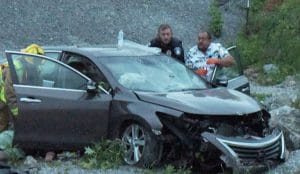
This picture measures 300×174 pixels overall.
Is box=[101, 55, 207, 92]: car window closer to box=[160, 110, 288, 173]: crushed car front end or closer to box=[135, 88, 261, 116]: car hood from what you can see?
box=[135, 88, 261, 116]: car hood

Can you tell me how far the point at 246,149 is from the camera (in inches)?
299

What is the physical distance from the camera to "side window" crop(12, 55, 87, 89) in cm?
875

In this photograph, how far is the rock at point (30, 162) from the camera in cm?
836

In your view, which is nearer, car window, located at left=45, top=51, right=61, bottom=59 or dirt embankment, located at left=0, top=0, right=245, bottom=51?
car window, located at left=45, top=51, right=61, bottom=59

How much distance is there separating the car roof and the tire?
1298 millimetres

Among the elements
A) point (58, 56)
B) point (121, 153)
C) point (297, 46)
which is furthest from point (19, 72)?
point (297, 46)

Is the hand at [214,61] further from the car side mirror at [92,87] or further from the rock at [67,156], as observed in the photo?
the rock at [67,156]

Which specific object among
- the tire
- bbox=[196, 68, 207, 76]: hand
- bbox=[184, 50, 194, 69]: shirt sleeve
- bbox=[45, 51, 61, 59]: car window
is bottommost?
the tire

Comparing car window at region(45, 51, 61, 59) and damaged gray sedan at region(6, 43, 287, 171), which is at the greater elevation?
car window at region(45, 51, 61, 59)

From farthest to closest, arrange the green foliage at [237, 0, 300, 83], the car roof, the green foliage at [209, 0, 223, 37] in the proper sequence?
the green foliage at [209, 0, 223, 37]
the green foliage at [237, 0, 300, 83]
the car roof

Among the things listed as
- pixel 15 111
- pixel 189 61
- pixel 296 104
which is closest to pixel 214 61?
pixel 189 61

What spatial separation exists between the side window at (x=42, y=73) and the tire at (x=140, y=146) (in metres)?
1.10

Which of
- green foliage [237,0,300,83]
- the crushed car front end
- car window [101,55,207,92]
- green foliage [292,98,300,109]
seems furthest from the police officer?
green foliage [237,0,300,83]

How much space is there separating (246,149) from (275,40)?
1284 cm
